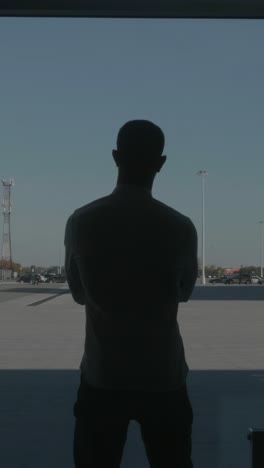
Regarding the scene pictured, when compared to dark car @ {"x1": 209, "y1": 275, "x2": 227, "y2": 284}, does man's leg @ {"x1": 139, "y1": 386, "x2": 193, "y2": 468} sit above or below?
below

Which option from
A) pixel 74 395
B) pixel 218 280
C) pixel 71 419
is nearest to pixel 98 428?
pixel 71 419

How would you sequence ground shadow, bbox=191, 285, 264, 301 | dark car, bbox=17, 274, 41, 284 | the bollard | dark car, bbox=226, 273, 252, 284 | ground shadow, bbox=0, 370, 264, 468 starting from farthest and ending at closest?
dark car, bbox=226, 273, 252, 284, dark car, bbox=17, 274, 41, 284, ground shadow, bbox=191, 285, 264, 301, ground shadow, bbox=0, 370, 264, 468, the bollard

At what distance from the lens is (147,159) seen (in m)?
1.56

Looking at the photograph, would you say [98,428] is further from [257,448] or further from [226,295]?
[226,295]

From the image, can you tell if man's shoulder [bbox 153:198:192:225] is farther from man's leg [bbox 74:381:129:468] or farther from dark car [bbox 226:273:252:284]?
dark car [bbox 226:273:252:284]

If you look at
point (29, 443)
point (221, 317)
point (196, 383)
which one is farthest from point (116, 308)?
point (221, 317)

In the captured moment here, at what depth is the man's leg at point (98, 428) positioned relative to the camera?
144 centimetres

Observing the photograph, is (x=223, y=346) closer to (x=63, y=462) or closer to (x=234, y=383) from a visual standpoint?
(x=234, y=383)

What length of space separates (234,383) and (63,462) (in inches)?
110

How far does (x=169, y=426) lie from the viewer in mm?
1446

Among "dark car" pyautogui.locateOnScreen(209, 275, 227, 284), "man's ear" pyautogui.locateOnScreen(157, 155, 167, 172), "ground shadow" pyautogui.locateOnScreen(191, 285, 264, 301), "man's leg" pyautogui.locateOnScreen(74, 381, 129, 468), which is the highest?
"man's ear" pyautogui.locateOnScreen(157, 155, 167, 172)

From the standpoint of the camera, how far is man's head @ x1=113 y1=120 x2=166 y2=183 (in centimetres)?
156

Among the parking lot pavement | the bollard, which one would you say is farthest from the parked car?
the bollard

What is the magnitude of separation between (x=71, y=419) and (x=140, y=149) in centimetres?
342
